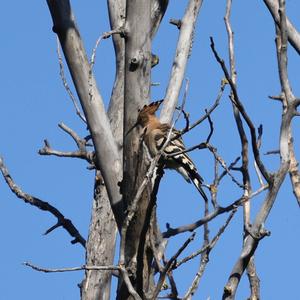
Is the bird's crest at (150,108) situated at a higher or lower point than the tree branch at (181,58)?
lower

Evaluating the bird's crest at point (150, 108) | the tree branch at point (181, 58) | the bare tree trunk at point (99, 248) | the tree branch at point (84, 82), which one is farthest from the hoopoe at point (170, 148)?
the bare tree trunk at point (99, 248)

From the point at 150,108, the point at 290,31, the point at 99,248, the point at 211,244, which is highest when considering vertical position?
the point at 290,31

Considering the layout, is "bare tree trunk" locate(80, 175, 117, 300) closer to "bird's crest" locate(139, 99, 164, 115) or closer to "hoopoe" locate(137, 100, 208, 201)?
"hoopoe" locate(137, 100, 208, 201)

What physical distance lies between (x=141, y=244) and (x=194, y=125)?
0.65 metres

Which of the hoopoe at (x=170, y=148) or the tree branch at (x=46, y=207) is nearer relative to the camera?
the hoopoe at (x=170, y=148)

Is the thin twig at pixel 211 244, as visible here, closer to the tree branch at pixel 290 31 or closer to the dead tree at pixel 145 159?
the dead tree at pixel 145 159

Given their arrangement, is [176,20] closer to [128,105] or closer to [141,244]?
[128,105]

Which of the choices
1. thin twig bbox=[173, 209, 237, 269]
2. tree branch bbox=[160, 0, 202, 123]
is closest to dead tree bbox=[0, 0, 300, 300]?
thin twig bbox=[173, 209, 237, 269]

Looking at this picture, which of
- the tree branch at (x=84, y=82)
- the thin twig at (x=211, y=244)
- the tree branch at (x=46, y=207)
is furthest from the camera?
the tree branch at (x=46, y=207)

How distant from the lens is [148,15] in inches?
187

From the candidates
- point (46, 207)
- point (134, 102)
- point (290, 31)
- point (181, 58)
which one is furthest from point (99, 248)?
point (290, 31)

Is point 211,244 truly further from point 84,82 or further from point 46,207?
point 46,207

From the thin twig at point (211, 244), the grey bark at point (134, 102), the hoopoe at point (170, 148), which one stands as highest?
the hoopoe at point (170, 148)

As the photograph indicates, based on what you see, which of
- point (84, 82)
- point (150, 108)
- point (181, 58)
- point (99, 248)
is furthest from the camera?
point (181, 58)
